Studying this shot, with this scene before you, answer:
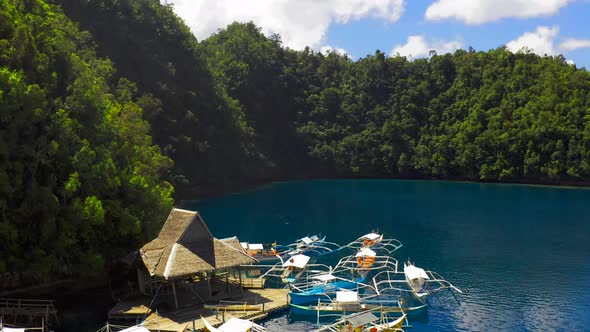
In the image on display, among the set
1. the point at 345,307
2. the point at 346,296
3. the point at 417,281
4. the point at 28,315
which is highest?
the point at 417,281

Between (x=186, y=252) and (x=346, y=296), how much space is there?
1001cm

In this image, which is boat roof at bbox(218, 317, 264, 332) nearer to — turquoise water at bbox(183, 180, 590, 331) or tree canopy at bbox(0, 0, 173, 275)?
turquoise water at bbox(183, 180, 590, 331)

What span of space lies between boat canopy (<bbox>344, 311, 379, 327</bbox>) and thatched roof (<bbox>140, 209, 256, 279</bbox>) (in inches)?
276

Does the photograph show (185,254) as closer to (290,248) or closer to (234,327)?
(234,327)

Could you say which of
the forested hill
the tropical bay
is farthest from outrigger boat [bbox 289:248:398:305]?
the forested hill

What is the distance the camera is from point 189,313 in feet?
98.8

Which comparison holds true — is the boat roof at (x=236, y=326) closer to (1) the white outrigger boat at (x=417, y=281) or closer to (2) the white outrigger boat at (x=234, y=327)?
(2) the white outrigger boat at (x=234, y=327)

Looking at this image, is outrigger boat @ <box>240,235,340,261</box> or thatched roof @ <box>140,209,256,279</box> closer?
thatched roof @ <box>140,209,256,279</box>

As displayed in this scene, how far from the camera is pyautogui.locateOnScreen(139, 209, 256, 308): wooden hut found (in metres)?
30.0

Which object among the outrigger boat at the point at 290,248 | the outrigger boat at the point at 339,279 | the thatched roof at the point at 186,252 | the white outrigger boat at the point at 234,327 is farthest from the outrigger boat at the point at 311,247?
the white outrigger boat at the point at 234,327

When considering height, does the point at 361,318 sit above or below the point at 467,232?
below

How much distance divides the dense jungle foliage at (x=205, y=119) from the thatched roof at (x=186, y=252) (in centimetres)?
348

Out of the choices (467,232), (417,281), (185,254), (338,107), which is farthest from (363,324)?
(338,107)

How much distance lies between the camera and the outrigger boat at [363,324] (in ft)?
92.7
